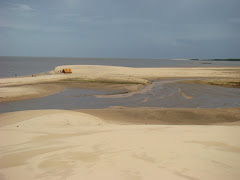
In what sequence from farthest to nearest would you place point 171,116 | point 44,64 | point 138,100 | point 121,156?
point 44,64, point 138,100, point 171,116, point 121,156

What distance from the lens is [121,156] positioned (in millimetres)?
3693

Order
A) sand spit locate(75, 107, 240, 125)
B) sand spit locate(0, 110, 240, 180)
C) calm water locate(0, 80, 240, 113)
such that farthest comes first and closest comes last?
calm water locate(0, 80, 240, 113) → sand spit locate(75, 107, 240, 125) → sand spit locate(0, 110, 240, 180)

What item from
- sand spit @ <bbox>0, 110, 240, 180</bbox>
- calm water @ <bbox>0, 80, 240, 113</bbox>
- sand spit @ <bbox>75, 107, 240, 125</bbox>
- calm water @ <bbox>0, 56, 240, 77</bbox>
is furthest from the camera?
calm water @ <bbox>0, 56, 240, 77</bbox>

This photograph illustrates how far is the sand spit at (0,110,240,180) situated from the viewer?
2994mm

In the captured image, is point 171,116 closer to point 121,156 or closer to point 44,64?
point 121,156

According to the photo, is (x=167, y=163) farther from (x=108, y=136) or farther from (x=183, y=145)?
(x=108, y=136)

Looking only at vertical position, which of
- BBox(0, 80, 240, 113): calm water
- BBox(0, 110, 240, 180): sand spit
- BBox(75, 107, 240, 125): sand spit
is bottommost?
BBox(75, 107, 240, 125): sand spit

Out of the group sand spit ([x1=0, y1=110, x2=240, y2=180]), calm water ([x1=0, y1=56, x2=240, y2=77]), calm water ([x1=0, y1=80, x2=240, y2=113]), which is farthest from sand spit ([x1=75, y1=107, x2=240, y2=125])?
calm water ([x1=0, y1=56, x2=240, y2=77])

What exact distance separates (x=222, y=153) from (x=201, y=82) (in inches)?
775

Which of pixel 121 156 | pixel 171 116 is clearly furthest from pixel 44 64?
pixel 121 156

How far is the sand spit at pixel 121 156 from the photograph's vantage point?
9.82 feet

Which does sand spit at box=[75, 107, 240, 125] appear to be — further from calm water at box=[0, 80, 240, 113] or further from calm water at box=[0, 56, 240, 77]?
calm water at box=[0, 56, 240, 77]

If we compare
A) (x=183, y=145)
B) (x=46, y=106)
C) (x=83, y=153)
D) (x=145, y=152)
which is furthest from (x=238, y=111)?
(x=46, y=106)

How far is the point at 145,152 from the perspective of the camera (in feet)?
12.8
